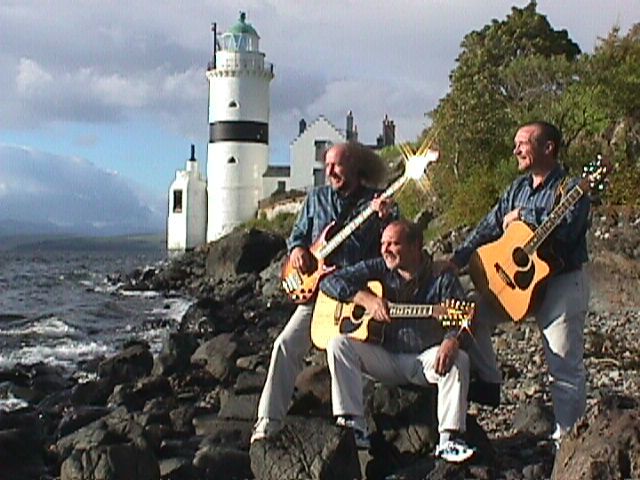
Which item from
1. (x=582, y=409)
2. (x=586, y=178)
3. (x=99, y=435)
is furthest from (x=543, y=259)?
(x=99, y=435)

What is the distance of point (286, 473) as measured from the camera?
5.66 meters

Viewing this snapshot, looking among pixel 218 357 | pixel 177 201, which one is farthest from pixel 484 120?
pixel 177 201

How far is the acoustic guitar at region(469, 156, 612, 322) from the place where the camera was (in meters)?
5.71

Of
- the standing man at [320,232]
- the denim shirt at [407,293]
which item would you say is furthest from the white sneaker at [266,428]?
the denim shirt at [407,293]

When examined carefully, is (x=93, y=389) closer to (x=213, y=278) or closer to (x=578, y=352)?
(x=578, y=352)

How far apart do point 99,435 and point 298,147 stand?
43247 mm

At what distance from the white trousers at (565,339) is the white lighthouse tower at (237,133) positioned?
138ft

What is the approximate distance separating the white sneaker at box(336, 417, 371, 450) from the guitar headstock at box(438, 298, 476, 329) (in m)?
0.87

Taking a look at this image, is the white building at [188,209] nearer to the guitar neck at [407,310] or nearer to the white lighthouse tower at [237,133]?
the white lighthouse tower at [237,133]

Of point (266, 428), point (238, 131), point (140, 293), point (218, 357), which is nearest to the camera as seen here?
point (266, 428)

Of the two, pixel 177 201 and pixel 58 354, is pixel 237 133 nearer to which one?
pixel 177 201

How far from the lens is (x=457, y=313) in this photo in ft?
18.5

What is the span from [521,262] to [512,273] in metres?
0.10

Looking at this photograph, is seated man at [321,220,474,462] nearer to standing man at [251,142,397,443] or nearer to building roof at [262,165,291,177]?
standing man at [251,142,397,443]
